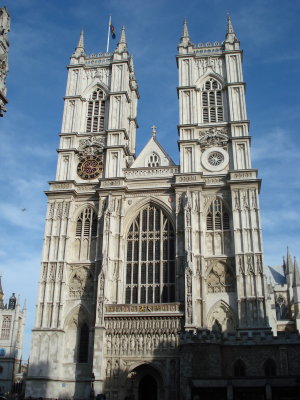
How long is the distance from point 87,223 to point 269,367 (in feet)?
54.0

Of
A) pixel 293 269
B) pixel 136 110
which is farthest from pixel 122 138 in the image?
pixel 293 269

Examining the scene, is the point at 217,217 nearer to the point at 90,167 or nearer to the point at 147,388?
the point at 90,167

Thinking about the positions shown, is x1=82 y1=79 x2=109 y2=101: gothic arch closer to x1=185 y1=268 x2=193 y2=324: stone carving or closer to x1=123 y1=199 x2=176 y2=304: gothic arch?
x1=123 y1=199 x2=176 y2=304: gothic arch

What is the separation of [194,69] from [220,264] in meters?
17.1

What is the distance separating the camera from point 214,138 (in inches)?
1444

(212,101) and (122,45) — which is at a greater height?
(122,45)

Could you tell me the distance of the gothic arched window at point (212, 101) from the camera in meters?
37.9

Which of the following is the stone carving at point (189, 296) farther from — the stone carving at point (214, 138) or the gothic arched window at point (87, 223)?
the stone carving at point (214, 138)

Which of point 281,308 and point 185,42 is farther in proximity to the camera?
point 281,308

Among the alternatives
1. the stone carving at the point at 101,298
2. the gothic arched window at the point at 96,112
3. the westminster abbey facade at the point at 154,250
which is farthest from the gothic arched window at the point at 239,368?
the gothic arched window at the point at 96,112

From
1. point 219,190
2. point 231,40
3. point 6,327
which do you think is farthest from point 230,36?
point 6,327

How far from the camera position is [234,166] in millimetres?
35031

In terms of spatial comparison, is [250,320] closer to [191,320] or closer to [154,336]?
[191,320]

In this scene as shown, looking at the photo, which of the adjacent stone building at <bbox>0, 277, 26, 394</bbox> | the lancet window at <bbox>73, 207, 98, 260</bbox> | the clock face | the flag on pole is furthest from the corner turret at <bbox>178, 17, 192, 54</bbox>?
the adjacent stone building at <bbox>0, 277, 26, 394</bbox>
